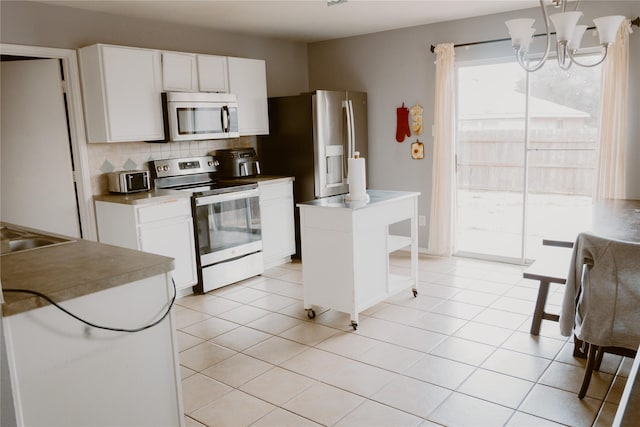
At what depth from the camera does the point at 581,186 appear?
15.3ft

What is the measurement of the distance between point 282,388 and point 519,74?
3691 millimetres

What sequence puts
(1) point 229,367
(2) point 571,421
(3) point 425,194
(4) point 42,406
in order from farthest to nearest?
(3) point 425,194 < (1) point 229,367 < (2) point 571,421 < (4) point 42,406

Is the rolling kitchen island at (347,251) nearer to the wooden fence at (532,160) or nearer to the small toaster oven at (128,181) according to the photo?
the small toaster oven at (128,181)

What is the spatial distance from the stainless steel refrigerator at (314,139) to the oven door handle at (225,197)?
2.24 ft

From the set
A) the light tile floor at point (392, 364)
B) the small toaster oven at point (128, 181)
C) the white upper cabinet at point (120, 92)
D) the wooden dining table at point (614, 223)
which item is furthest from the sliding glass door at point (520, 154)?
the small toaster oven at point (128, 181)

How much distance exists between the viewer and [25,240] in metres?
2.59

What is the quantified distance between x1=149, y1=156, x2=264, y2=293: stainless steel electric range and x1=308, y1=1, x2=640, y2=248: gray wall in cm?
169

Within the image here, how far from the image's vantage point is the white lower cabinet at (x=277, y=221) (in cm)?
495

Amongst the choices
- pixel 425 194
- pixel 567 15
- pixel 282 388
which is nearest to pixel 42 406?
pixel 282 388

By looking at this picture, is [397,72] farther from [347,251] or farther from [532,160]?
[347,251]

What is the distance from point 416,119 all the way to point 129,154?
2860 millimetres

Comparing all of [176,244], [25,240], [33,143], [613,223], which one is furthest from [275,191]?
[613,223]

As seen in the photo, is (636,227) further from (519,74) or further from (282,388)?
(519,74)

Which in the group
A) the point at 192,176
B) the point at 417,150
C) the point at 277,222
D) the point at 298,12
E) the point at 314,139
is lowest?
the point at 277,222
